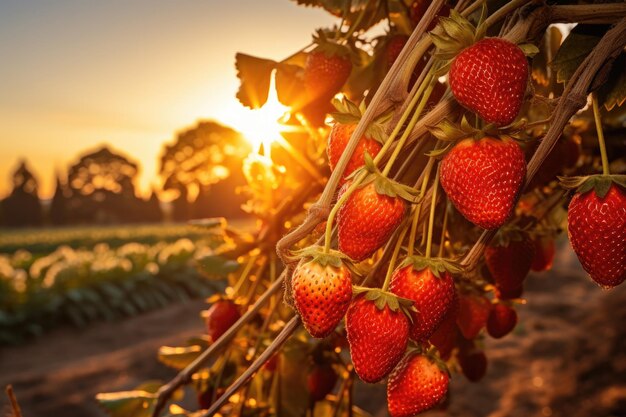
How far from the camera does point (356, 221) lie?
0.63 m

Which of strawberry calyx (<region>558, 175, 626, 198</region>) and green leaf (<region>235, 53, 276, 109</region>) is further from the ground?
green leaf (<region>235, 53, 276, 109</region>)

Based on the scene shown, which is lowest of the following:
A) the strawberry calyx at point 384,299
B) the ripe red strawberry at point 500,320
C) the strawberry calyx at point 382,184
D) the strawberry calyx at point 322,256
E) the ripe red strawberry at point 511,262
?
the ripe red strawberry at point 500,320

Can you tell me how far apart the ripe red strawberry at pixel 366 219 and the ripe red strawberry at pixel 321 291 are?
0.04 meters

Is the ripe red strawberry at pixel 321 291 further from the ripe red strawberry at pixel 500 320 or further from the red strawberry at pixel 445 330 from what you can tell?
the ripe red strawberry at pixel 500 320

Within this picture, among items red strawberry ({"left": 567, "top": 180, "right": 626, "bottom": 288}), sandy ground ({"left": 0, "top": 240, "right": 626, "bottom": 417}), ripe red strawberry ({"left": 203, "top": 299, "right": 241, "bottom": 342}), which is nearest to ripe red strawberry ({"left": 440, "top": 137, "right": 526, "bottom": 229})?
red strawberry ({"left": 567, "top": 180, "right": 626, "bottom": 288})

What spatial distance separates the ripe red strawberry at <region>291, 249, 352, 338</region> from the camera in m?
0.61

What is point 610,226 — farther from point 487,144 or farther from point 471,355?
point 471,355

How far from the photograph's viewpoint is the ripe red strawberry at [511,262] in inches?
40.8

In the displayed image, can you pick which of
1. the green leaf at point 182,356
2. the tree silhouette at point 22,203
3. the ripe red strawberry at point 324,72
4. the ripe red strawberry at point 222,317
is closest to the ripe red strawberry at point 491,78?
the ripe red strawberry at point 324,72

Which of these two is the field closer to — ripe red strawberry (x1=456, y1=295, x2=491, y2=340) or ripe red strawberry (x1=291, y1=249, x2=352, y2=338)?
ripe red strawberry (x1=456, y1=295, x2=491, y2=340)

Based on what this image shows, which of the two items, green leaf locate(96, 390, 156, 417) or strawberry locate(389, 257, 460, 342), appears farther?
green leaf locate(96, 390, 156, 417)

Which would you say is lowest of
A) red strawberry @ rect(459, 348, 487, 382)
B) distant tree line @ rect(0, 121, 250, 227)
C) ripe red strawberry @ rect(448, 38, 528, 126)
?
distant tree line @ rect(0, 121, 250, 227)

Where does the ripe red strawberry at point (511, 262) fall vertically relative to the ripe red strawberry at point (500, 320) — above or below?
above

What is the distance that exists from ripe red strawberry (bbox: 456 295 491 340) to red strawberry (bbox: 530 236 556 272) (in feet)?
0.82
